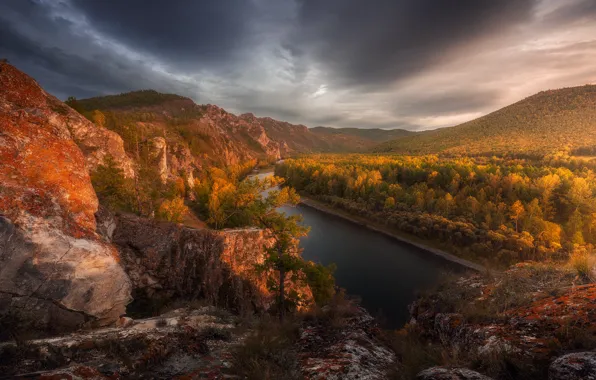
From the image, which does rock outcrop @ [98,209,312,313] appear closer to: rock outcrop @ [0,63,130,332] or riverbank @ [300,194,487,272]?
rock outcrop @ [0,63,130,332]

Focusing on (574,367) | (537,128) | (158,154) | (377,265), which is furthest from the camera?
(537,128)

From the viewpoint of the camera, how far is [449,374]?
17.3 ft

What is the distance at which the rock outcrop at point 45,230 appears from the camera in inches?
375

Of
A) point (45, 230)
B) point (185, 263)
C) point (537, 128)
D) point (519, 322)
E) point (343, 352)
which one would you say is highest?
point (537, 128)

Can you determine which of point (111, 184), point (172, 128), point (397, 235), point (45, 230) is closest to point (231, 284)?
point (45, 230)

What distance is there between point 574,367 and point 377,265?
1555 inches

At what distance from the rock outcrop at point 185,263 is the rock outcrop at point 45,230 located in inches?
134

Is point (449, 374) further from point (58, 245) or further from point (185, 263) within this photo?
point (185, 263)

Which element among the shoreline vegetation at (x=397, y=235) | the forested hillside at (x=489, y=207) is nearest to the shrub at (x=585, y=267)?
the forested hillside at (x=489, y=207)

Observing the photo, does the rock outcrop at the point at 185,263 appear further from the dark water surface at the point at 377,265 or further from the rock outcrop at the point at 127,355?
the dark water surface at the point at 377,265

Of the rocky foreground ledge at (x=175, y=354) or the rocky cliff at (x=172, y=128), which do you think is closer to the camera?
the rocky foreground ledge at (x=175, y=354)

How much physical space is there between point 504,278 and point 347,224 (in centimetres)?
5246

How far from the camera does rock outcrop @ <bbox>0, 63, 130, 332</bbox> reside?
952 cm

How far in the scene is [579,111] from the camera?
4067 inches
